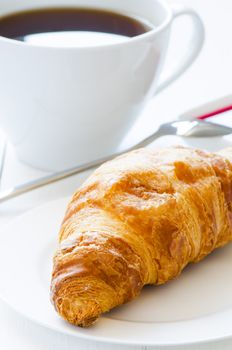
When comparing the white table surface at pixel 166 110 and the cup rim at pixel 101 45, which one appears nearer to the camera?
the white table surface at pixel 166 110

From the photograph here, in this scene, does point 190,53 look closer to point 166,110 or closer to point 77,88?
point 166,110

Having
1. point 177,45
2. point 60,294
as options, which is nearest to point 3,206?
point 60,294

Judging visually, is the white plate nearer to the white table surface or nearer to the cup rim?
the white table surface

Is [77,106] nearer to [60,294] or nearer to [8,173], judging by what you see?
[8,173]

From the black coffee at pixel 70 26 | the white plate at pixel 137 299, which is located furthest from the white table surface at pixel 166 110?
the black coffee at pixel 70 26

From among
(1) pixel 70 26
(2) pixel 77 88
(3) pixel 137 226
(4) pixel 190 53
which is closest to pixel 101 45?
(2) pixel 77 88

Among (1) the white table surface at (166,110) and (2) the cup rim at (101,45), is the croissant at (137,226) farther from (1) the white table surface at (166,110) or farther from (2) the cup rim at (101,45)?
(2) the cup rim at (101,45)

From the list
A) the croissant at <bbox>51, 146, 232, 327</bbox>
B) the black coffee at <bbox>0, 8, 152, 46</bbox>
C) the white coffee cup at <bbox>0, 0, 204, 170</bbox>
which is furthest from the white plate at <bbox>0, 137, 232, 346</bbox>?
the black coffee at <bbox>0, 8, 152, 46</bbox>
